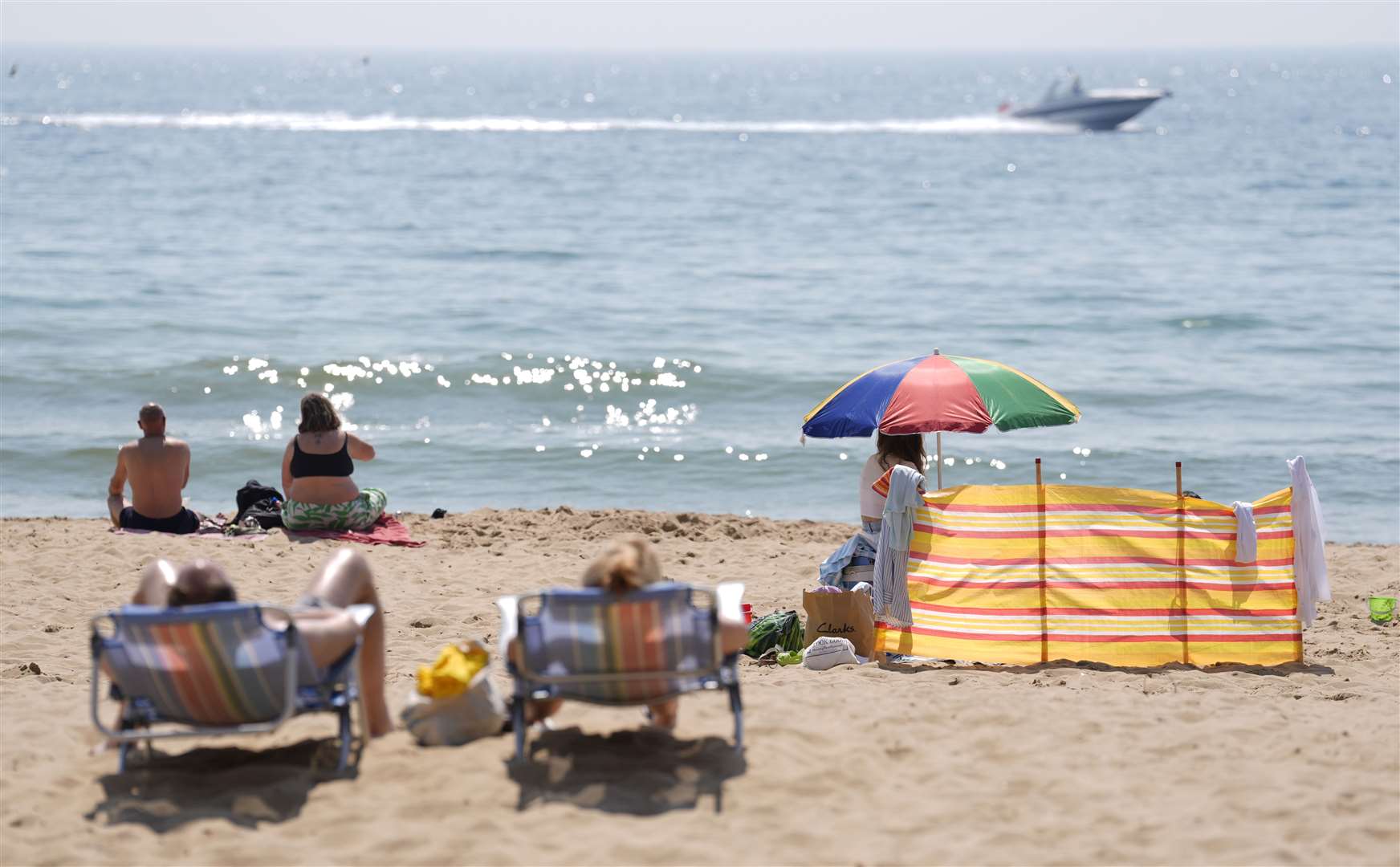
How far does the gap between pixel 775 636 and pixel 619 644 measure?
2.46 metres

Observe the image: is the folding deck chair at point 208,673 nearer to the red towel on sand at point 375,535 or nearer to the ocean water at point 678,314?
the red towel on sand at point 375,535

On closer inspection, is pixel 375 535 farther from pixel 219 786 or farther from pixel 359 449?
pixel 219 786

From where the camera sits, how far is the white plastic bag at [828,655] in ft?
21.4

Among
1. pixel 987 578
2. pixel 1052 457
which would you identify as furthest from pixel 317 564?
pixel 1052 457

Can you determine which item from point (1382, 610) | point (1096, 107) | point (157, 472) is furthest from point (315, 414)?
point (1096, 107)

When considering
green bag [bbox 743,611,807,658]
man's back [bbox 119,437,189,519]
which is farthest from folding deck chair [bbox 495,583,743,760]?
man's back [bbox 119,437,189,519]

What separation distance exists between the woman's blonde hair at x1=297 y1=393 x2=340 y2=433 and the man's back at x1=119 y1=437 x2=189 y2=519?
30.1 inches

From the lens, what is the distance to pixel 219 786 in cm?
450

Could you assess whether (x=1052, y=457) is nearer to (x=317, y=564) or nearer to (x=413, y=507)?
(x=413, y=507)

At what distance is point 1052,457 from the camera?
14.0m

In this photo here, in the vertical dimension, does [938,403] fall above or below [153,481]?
above

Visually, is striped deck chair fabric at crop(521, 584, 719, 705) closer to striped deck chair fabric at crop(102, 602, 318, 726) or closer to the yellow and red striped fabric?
striped deck chair fabric at crop(102, 602, 318, 726)

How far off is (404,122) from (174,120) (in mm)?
11448

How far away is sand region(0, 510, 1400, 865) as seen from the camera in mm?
4172
